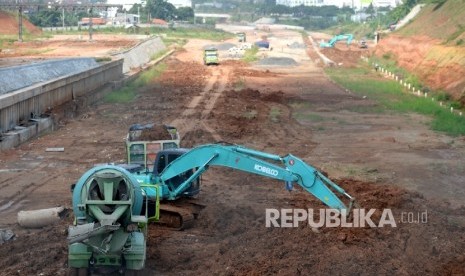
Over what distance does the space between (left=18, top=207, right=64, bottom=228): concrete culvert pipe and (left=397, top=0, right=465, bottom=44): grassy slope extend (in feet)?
146

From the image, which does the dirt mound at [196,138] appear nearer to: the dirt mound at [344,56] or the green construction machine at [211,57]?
the green construction machine at [211,57]

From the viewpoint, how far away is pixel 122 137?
33.2 meters

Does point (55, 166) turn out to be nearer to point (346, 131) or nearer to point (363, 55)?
point (346, 131)

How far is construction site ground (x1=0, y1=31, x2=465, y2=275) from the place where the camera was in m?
15.0

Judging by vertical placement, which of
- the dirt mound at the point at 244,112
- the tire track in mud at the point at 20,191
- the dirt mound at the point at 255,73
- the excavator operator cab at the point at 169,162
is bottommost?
the dirt mound at the point at 255,73

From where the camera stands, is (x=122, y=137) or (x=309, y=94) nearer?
(x=122, y=137)

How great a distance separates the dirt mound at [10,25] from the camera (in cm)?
Answer: 11819

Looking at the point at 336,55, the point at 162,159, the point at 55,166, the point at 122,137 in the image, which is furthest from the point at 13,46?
the point at 162,159

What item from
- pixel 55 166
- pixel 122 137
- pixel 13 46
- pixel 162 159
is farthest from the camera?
pixel 13 46

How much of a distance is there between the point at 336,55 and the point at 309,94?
152ft

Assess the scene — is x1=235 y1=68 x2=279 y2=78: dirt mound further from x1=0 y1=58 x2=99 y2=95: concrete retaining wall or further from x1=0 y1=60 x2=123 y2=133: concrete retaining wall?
x1=0 y1=60 x2=123 y2=133: concrete retaining wall

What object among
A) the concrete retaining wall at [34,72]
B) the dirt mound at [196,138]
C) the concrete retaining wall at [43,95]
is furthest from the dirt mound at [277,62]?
the dirt mound at [196,138]

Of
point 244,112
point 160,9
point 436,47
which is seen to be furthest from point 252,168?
point 160,9

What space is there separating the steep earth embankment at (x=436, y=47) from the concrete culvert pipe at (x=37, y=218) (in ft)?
101
